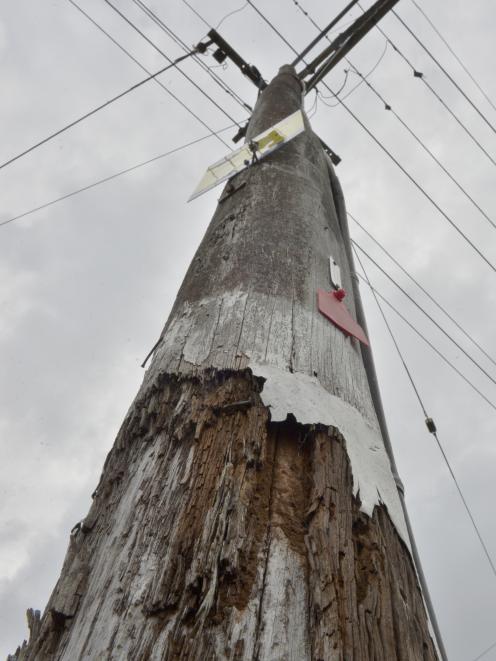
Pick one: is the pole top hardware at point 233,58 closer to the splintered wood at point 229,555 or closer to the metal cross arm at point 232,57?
the metal cross arm at point 232,57

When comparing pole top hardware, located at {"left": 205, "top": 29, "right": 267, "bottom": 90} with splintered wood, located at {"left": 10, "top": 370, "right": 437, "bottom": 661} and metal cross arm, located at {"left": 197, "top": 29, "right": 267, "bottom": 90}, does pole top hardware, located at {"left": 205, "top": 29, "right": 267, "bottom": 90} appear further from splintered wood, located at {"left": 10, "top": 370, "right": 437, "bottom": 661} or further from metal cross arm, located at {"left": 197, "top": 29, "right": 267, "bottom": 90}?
splintered wood, located at {"left": 10, "top": 370, "right": 437, "bottom": 661}

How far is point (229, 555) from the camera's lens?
75 cm

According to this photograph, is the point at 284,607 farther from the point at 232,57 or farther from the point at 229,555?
the point at 232,57

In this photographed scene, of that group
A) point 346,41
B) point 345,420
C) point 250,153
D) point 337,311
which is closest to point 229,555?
point 345,420

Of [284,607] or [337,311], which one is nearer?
[284,607]

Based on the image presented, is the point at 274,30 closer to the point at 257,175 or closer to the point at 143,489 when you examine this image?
the point at 257,175

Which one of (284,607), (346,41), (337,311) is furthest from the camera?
(346,41)

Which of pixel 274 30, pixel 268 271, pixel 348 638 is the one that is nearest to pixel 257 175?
pixel 268 271

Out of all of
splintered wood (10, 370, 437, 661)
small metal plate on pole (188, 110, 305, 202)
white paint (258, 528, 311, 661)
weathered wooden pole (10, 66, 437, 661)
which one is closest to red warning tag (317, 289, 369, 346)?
weathered wooden pole (10, 66, 437, 661)

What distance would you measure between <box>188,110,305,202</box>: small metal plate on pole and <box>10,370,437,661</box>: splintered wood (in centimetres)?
141

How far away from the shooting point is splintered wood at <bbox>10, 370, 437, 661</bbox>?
0.69 m

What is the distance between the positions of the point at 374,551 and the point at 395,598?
77 millimetres

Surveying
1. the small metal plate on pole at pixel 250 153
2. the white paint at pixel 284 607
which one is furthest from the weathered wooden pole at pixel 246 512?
the small metal plate on pole at pixel 250 153

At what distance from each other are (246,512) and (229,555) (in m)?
0.09
